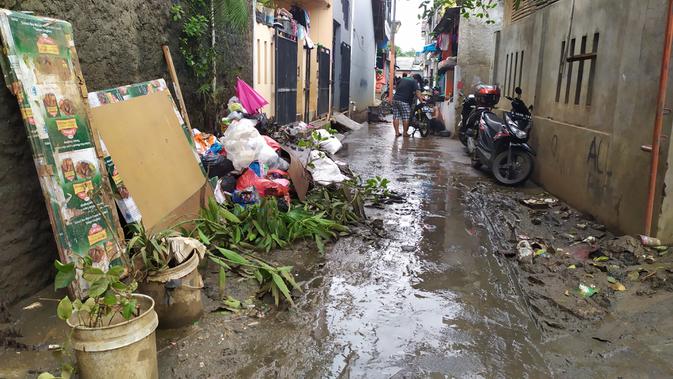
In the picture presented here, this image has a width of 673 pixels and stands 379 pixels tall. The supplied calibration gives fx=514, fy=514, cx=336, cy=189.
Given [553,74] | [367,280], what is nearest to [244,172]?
[367,280]

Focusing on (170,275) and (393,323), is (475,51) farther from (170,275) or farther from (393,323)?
(170,275)

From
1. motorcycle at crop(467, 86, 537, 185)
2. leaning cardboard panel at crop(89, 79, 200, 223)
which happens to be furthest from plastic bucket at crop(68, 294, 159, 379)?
motorcycle at crop(467, 86, 537, 185)

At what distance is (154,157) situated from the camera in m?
4.26

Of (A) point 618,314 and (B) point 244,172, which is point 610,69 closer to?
(A) point 618,314

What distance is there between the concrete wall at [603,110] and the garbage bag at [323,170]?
9.25 ft

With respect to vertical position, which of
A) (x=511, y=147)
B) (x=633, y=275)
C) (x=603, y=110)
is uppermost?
(x=603, y=110)

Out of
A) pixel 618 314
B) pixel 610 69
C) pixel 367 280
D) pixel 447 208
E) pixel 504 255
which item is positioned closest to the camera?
pixel 618 314

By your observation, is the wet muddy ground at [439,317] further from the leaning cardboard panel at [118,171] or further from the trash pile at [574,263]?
the leaning cardboard panel at [118,171]

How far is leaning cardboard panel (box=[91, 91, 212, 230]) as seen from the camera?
3844 millimetres

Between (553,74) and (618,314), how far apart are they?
15.1 ft

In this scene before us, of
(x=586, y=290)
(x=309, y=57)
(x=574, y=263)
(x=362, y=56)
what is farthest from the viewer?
(x=362, y=56)

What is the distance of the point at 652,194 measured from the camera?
13.8 feet

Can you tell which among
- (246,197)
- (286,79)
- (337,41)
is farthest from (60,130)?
(337,41)

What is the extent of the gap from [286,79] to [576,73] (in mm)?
5672
